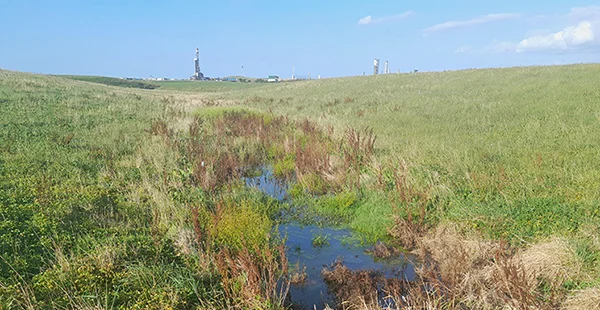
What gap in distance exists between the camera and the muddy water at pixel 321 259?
515 cm

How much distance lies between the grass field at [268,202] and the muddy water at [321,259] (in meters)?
0.48

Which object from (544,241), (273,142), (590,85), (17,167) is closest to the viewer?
(544,241)

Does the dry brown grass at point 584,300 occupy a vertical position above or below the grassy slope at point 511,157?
below

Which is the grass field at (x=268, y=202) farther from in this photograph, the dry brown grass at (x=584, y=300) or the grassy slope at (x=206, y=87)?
the grassy slope at (x=206, y=87)

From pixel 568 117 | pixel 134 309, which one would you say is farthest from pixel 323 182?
pixel 568 117

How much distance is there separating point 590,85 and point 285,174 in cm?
1678

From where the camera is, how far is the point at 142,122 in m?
16.0

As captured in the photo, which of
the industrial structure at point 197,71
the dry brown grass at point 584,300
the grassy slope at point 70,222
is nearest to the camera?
the dry brown grass at point 584,300

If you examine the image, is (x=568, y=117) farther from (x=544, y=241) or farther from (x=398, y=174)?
(x=544, y=241)

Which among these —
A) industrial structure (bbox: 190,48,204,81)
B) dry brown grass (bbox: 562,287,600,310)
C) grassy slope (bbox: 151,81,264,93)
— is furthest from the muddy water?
industrial structure (bbox: 190,48,204,81)

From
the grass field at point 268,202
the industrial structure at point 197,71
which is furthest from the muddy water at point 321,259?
the industrial structure at point 197,71

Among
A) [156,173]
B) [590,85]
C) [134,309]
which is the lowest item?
[134,309]

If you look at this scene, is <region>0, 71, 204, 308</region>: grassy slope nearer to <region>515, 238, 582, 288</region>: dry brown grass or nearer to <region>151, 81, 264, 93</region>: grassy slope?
<region>515, 238, 582, 288</region>: dry brown grass

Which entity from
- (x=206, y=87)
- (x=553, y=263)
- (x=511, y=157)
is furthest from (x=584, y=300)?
(x=206, y=87)
